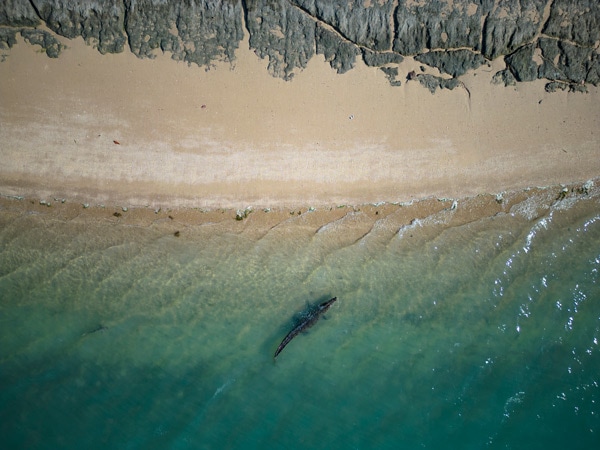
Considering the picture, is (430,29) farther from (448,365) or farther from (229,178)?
(448,365)


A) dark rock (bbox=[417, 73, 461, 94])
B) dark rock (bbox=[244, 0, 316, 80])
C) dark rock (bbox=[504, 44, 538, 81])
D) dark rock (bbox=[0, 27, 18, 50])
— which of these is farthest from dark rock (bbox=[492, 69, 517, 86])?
dark rock (bbox=[0, 27, 18, 50])

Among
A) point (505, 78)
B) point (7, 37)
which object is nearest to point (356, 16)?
point (505, 78)

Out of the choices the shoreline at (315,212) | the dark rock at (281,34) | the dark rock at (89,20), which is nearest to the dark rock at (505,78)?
the shoreline at (315,212)

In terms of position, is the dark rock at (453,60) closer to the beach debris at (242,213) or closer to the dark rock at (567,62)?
the dark rock at (567,62)

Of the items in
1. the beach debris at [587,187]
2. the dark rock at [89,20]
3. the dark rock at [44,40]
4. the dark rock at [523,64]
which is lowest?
the beach debris at [587,187]

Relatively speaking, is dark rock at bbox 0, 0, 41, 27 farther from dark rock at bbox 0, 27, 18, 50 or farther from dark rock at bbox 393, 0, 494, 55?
dark rock at bbox 393, 0, 494, 55
